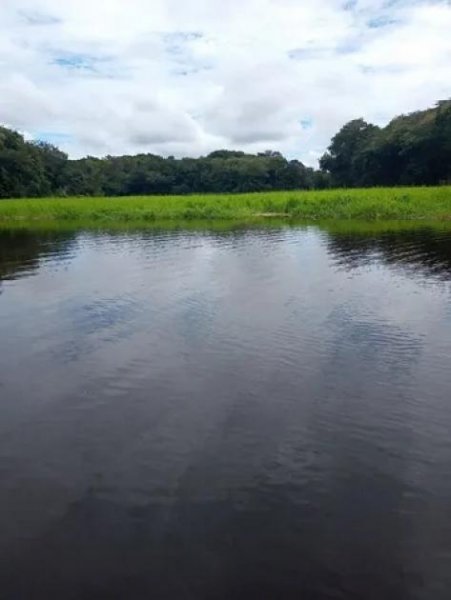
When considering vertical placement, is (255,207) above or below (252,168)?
below

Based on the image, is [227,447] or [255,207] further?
[255,207]

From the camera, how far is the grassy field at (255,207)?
41562mm

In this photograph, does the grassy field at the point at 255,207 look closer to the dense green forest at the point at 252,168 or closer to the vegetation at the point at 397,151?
the vegetation at the point at 397,151

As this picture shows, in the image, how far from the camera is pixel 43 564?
5.21 meters

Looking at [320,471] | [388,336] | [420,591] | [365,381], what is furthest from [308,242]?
[420,591]

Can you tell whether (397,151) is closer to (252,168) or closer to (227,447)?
(252,168)

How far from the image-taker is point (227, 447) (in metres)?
7.20

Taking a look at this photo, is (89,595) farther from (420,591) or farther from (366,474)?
(366,474)

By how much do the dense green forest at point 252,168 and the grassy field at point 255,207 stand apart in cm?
2501

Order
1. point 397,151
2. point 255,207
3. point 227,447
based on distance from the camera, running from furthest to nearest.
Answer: point 397,151
point 255,207
point 227,447

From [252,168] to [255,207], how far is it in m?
62.4

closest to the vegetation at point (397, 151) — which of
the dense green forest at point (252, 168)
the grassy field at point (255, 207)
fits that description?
the dense green forest at point (252, 168)

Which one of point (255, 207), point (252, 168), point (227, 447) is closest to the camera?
point (227, 447)

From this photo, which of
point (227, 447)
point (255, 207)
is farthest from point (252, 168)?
point (227, 447)
